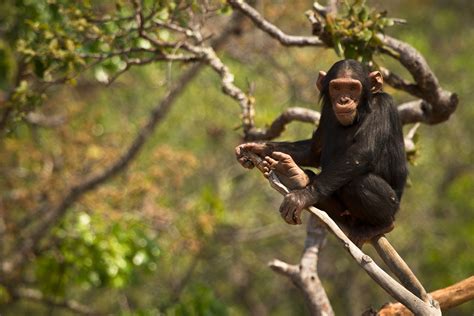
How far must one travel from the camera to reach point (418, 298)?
14.6 feet

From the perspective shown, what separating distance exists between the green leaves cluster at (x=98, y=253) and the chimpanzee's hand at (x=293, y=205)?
4.53 metres

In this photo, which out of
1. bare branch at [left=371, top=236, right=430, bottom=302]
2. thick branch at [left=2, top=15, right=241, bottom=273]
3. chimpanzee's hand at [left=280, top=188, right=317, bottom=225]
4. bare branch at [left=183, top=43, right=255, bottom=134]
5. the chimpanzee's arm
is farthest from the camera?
thick branch at [left=2, top=15, right=241, bottom=273]

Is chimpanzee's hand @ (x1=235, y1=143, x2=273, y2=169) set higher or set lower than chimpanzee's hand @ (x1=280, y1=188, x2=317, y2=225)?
lower

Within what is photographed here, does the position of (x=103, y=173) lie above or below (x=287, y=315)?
above

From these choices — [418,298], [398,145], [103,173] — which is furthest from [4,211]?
[418,298]

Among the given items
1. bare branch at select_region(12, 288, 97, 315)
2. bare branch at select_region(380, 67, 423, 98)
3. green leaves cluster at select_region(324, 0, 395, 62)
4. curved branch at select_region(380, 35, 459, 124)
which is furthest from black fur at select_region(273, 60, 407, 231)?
bare branch at select_region(12, 288, 97, 315)

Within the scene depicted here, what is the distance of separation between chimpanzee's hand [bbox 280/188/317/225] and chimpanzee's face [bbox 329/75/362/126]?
58 cm

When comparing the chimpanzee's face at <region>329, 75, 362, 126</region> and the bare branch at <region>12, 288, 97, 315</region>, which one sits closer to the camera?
the chimpanzee's face at <region>329, 75, 362, 126</region>

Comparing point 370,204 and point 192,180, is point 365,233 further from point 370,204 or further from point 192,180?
point 192,180

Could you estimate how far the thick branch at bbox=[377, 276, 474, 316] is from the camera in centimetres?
521

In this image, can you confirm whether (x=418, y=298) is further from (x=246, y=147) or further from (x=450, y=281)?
(x=450, y=281)

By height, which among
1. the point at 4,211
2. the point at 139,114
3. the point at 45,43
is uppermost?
the point at 45,43

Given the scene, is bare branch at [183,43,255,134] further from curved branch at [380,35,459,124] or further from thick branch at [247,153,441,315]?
thick branch at [247,153,441,315]

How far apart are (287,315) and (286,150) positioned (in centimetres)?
1366
